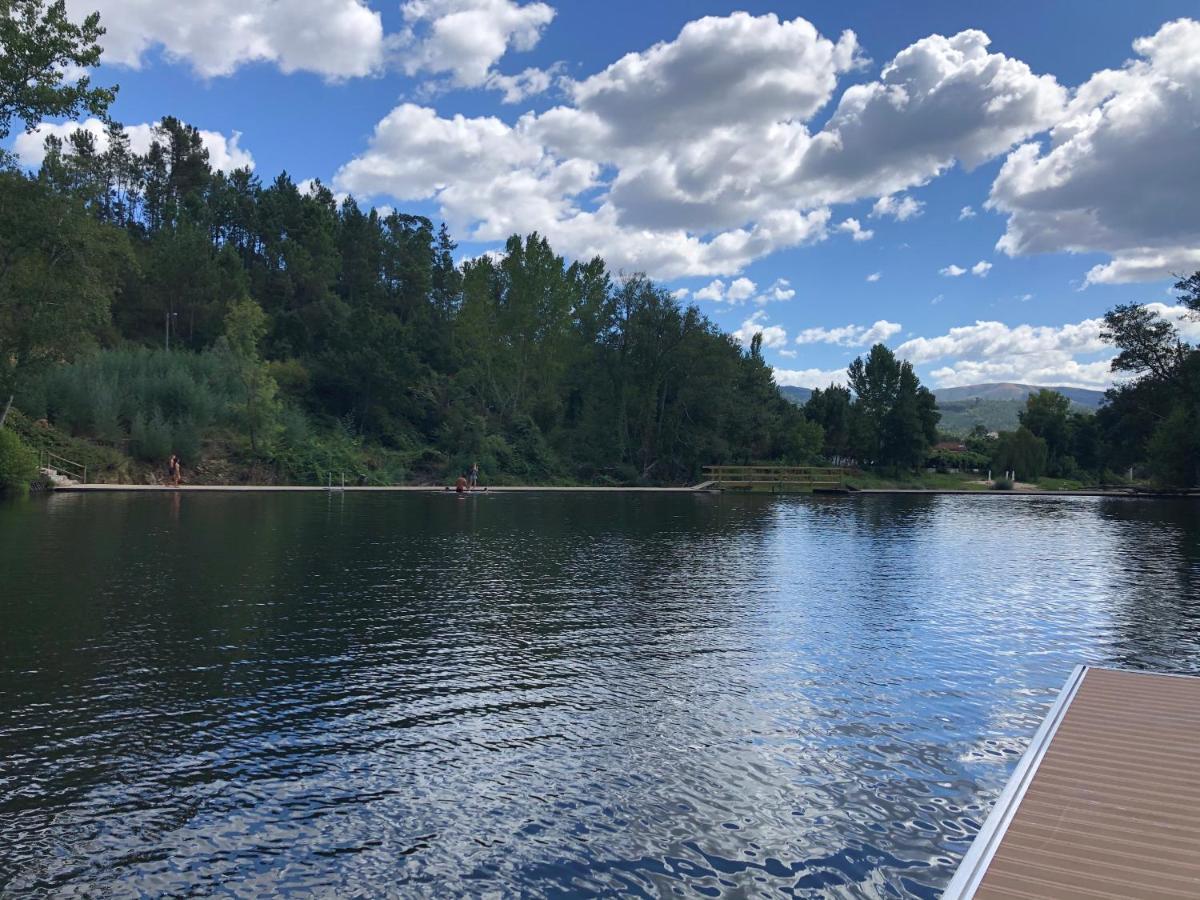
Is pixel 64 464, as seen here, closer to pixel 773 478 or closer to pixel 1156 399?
pixel 773 478

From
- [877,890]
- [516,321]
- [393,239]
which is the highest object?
[393,239]

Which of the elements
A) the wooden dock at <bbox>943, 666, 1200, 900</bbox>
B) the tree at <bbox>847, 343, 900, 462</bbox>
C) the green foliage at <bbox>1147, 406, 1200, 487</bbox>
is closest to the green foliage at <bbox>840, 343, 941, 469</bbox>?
the tree at <bbox>847, 343, 900, 462</bbox>

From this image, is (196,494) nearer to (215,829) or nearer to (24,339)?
(24,339)

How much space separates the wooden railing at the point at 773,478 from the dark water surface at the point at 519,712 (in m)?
38.0

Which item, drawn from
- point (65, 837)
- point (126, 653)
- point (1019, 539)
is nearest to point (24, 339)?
point (126, 653)

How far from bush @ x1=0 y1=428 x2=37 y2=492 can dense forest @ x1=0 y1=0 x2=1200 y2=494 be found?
5.38 meters

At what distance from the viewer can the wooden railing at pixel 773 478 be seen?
59.7 metres

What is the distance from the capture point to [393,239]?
74.8 meters

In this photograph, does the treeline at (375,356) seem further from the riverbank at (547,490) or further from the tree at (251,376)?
the riverbank at (547,490)

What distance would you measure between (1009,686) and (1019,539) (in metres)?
21.2

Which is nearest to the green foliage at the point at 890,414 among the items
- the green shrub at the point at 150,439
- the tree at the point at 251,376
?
the tree at the point at 251,376

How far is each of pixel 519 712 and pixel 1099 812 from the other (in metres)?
5.78

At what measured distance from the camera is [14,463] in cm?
3472

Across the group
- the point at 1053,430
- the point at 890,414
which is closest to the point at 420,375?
the point at 890,414
